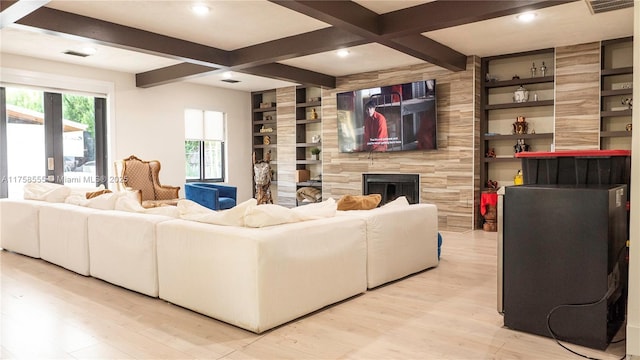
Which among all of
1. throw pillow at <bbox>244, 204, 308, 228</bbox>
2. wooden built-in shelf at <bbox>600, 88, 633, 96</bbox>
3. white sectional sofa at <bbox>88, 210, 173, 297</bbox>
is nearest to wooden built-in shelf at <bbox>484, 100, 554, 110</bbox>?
wooden built-in shelf at <bbox>600, 88, 633, 96</bbox>

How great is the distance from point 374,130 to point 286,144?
2297 mm

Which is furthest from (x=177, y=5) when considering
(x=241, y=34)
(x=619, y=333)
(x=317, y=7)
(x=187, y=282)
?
(x=619, y=333)

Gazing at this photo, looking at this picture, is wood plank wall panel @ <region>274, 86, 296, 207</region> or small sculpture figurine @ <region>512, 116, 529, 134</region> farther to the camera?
wood plank wall panel @ <region>274, 86, 296, 207</region>

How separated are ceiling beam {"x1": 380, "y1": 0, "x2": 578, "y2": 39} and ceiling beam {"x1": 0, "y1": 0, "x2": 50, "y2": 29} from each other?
311 cm

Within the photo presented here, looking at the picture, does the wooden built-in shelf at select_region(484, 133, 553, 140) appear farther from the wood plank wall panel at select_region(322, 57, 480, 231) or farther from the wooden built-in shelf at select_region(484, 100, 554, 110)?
the wooden built-in shelf at select_region(484, 100, 554, 110)

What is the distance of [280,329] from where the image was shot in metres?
2.75

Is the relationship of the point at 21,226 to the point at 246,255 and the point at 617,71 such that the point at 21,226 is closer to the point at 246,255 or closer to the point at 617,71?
the point at 246,255

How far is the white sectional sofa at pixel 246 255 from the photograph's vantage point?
2699 mm

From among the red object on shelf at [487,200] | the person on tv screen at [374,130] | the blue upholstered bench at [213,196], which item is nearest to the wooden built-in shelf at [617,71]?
the red object on shelf at [487,200]

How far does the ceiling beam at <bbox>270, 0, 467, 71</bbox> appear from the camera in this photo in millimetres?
3889

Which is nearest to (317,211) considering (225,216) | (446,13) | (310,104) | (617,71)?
(225,216)

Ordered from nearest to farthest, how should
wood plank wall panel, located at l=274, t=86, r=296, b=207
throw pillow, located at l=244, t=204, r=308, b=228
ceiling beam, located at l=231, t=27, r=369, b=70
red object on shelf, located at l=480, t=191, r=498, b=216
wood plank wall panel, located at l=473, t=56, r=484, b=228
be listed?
throw pillow, located at l=244, t=204, r=308, b=228
ceiling beam, located at l=231, t=27, r=369, b=70
red object on shelf, located at l=480, t=191, r=498, b=216
wood plank wall panel, located at l=473, t=56, r=484, b=228
wood plank wall panel, located at l=274, t=86, r=296, b=207

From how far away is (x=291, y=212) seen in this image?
3.11 meters

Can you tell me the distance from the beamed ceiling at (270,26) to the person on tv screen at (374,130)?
3.88 ft
